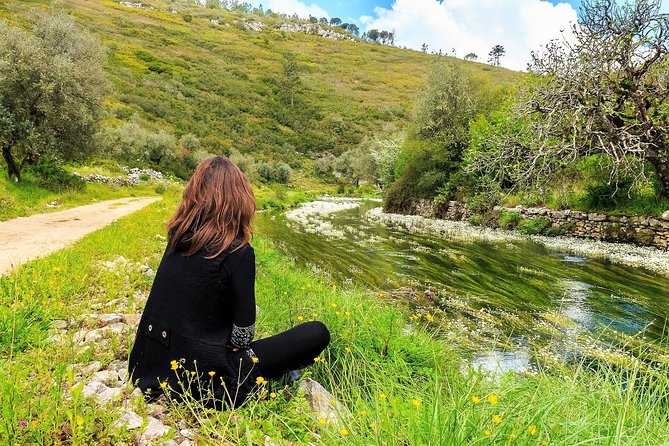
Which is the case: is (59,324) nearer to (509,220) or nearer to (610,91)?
(610,91)

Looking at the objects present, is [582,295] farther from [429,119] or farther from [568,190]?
[429,119]

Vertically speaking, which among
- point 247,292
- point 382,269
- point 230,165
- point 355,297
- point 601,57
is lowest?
point 382,269

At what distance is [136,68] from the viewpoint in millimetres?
76250

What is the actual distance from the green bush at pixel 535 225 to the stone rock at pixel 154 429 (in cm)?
1909

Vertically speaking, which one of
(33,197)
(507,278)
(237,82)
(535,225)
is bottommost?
(33,197)

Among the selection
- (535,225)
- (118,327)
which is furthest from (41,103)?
(535,225)

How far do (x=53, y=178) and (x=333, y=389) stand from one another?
20.3 meters

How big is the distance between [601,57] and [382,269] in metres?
7.62

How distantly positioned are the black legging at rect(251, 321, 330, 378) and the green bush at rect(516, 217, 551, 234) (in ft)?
57.9

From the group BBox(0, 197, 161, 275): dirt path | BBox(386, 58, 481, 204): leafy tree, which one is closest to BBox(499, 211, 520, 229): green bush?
BBox(386, 58, 481, 204): leafy tree

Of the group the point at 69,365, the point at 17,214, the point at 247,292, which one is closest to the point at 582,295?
the point at 247,292

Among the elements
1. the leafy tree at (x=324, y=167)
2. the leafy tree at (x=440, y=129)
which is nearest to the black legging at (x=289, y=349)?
the leafy tree at (x=440, y=129)

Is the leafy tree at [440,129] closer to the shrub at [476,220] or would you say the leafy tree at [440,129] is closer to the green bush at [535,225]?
the shrub at [476,220]

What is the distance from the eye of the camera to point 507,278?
10.3 metres
